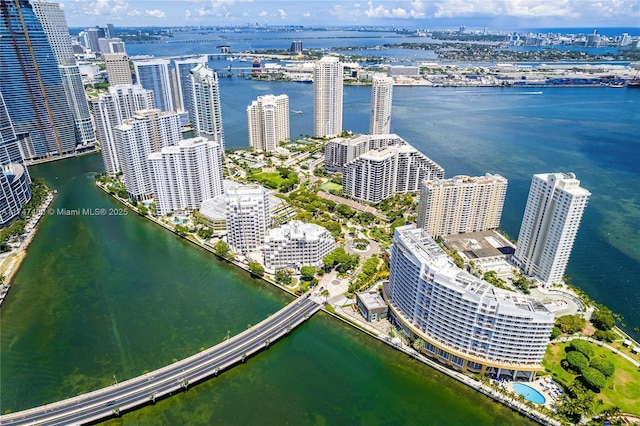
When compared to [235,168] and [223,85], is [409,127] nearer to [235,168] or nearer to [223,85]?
[235,168]

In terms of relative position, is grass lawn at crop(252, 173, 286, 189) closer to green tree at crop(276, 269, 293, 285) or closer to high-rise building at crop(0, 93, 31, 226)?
green tree at crop(276, 269, 293, 285)

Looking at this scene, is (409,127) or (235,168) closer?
(235,168)

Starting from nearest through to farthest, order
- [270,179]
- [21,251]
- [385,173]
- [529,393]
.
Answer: [529,393]
[21,251]
[385,173]
[270,179]

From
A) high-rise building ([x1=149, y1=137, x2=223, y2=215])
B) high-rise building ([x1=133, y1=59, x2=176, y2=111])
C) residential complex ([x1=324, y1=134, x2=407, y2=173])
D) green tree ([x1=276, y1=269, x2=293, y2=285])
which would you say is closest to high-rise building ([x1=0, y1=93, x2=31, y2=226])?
high-rise building ([x1=149, y1=137, x2=223, y2=215])

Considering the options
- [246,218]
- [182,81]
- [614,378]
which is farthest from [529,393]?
[182,81]

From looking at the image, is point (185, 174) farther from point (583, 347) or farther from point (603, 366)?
point (603, 366)

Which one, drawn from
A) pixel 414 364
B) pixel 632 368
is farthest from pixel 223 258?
pixel 632 368
